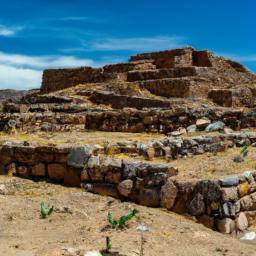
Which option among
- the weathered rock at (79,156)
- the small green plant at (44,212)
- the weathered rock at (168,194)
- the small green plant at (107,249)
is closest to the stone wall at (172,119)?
the weathered rock at (79,156)

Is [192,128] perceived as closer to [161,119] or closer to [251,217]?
[161,119]

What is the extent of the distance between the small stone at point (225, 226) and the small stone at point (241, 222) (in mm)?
109

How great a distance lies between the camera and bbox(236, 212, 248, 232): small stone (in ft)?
19.6

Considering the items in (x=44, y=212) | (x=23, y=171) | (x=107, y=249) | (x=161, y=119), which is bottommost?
(x=107, y=249)

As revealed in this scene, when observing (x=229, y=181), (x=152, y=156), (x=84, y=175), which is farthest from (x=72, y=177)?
(x=229, y=181)

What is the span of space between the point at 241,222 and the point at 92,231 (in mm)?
1759

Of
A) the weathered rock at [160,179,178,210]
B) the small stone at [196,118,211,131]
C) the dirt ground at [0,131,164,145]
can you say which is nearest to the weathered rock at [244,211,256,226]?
the weathered rock at [160,179,178,210]

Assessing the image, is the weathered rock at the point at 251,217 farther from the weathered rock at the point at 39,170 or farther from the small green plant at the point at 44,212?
the weathered rock at the point at 39,170

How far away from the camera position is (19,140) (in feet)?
28.2

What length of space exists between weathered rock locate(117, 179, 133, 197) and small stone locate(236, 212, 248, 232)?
148 cm

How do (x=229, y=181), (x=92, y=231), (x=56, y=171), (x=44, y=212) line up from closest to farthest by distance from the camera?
(x=92, y=231) → (x=229, y=181) → (x=44, y=212) → (x=56, y=171)

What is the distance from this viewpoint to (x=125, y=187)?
22.3 ft

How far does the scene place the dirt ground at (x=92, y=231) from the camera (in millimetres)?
5133

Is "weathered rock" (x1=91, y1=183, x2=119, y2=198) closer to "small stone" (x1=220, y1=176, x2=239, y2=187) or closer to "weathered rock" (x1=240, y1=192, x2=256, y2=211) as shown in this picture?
"small stone" (x1=220, y1=176, x2=239, y2=187)
